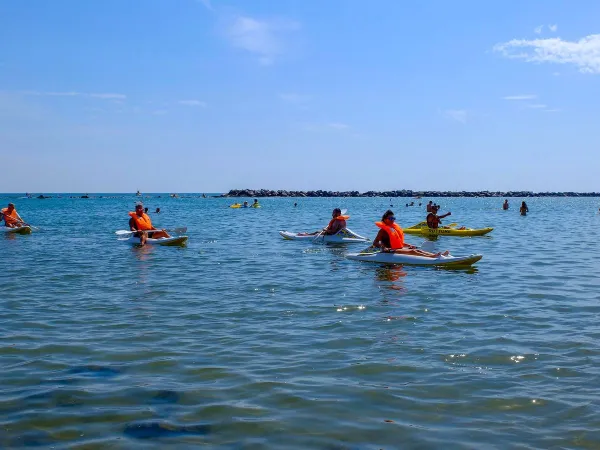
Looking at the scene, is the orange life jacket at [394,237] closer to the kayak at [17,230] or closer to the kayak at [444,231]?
the kayak at [444,231]

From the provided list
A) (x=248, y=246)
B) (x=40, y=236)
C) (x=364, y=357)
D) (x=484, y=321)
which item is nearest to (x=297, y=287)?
(x=484, y=321)

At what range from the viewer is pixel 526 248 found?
23766 millimetres

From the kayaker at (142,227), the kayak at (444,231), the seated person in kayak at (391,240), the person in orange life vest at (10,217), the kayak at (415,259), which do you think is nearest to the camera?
the kayak at (415,259)

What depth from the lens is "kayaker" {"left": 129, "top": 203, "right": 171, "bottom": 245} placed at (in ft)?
78.5

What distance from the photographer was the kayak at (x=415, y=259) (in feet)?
56.0

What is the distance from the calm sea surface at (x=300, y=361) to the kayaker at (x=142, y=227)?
7826 millimetres

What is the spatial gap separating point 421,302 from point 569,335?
3452 mm

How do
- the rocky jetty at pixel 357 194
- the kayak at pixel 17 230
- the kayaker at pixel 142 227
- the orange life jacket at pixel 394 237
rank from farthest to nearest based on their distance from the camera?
1. the rocky jetty at pixel 357 194
2. the kayak at pixel 17 230
3. the kayaker at pixel 142 227
4. the orange life jacket at pixel 394 237

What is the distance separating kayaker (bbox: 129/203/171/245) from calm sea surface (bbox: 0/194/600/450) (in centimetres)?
783

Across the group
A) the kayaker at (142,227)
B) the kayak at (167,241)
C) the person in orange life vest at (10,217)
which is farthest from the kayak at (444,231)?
the person in orange life vest at (10,217)

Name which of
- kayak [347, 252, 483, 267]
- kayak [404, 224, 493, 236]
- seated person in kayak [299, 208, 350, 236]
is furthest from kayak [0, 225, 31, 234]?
kayak [404, 224, 493, 236]

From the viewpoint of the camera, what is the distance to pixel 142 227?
24.5 meters

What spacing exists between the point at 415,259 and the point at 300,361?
10.2 meters

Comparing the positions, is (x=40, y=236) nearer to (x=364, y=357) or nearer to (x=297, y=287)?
(x=297, y=287)
